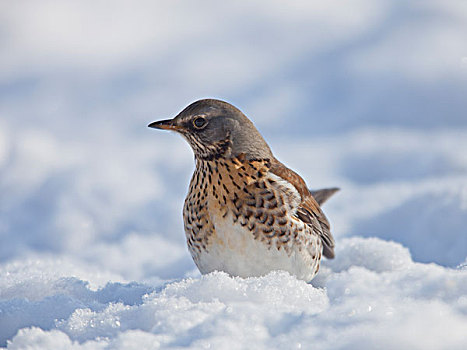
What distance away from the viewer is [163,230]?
762 centimetres

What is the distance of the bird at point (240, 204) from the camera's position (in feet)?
13.2

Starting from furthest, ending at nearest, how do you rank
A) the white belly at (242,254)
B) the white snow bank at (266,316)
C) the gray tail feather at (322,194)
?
the gray tail feather at (322,194), the white belly at (242,254), the white snow bank at (266,316)

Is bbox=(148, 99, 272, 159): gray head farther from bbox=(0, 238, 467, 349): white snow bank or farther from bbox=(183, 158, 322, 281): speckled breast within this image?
bbox=(0, 238, 467, 349): white snow bank

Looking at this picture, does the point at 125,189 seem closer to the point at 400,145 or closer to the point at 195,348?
the point at 400,145

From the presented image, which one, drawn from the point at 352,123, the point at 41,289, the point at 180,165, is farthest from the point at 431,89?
the point at 41,289

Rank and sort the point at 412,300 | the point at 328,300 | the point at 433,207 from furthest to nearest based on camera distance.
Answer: the point at 433,207 → the point at 328,300 → the point at 412,300

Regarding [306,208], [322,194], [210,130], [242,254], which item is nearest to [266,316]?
[242,254]

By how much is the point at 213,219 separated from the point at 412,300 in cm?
155

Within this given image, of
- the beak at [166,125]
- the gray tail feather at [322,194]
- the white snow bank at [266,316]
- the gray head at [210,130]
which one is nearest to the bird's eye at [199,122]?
the gray head at [210,130]

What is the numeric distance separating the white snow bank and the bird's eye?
1.29m

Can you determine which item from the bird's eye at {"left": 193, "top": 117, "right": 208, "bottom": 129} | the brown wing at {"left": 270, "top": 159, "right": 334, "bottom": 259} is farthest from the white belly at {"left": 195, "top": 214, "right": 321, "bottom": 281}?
the bird's eye at {"left": 193, "top": 117, "right": 208, "bottom": 129}

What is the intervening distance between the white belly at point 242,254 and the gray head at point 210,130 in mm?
575

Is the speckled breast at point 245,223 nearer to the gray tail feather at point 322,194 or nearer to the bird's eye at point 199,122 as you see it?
the bird's eye at point 199,122

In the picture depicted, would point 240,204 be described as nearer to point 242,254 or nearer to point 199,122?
point 242,254
